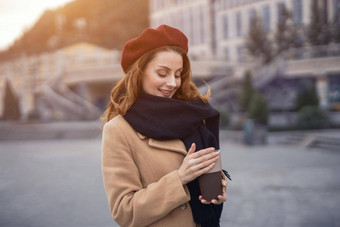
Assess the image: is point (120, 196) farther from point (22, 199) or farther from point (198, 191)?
point (22, 199)

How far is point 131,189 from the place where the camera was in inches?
58.3

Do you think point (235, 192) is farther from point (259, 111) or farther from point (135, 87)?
point (259, 111)

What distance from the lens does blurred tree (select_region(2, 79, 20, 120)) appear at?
985 inches

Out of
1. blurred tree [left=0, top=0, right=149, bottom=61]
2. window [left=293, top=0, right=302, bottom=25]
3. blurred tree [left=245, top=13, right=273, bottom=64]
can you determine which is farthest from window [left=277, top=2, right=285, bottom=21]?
blurred tree [left=0, top=0, right=149, bottom=61]

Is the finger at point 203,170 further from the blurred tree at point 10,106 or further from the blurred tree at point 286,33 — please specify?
the blurred tree at point 10,106

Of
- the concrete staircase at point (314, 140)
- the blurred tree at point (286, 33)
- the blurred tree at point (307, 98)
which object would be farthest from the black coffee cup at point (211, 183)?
the blurred tree at point (286, 33)

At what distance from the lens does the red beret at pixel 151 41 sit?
1562 millimetres

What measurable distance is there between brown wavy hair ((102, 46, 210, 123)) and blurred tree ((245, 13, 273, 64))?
26043 mm

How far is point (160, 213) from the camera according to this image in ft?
4.75

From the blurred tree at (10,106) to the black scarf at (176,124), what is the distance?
25964mm

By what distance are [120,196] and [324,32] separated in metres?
22.0

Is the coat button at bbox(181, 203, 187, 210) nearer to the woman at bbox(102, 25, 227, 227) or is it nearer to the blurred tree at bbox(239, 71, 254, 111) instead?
the woman at bbox(102, 25, 227, 227)

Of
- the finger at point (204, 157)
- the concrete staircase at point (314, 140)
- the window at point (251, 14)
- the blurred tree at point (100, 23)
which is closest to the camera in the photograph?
the finger at point (204, 157)

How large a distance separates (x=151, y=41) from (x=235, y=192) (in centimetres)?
498
